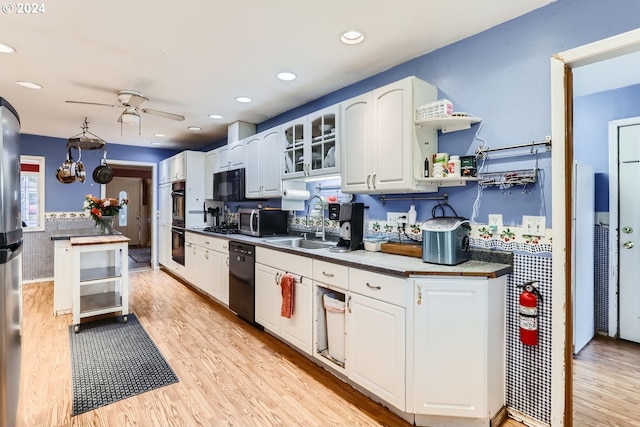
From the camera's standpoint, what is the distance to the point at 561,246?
1834 mm

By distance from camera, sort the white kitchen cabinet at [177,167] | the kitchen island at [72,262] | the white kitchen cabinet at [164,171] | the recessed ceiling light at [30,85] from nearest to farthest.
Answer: the recessed ceiling light at [30,85] → the kitchen island at [72,262] → the white kitchen cabinet at [177,167] → the white kitchen cabinet at [164,171]

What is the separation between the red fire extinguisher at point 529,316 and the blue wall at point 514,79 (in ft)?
1.39

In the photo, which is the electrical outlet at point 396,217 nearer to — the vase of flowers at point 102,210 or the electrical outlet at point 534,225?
the electrical outlet at point 534,225

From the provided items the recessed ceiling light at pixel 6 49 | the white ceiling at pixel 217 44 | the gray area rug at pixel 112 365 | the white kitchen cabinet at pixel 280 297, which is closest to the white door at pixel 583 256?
the white ceiling at pixel 217 44

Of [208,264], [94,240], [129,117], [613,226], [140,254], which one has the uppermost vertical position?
[129,117]

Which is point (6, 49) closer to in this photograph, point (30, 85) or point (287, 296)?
point (30, 85)

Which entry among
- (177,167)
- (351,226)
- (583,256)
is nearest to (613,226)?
(583,256)

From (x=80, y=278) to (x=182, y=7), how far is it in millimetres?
2878

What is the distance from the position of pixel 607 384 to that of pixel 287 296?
95.0 inches

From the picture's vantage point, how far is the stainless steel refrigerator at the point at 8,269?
1065mm

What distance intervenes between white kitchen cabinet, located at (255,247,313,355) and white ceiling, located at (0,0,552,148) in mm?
1645

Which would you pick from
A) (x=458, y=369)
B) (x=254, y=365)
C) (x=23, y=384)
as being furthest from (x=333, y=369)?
(x=23, y=384)

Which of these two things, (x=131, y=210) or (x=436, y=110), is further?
(x=131, y=210)

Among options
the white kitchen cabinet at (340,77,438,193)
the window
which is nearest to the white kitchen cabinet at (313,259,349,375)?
the white kitchen cabinet at (340,77,438,193)
